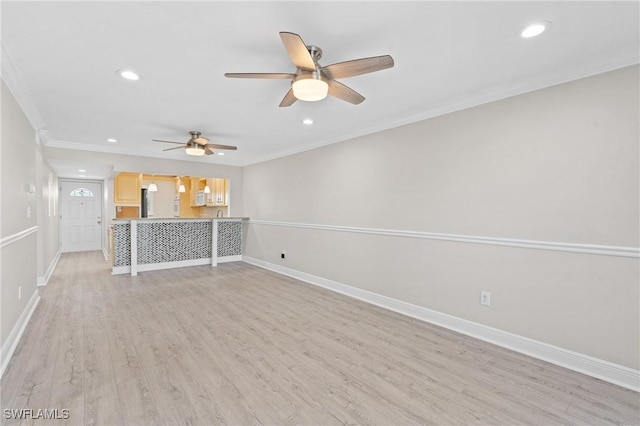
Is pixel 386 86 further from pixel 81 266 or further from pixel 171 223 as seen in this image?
pixel 81 266

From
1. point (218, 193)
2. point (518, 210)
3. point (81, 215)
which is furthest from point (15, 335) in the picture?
point (81, 215)

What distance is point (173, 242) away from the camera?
6.13 m

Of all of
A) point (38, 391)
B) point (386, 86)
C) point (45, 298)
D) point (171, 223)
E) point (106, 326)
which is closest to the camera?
point (38, 391)

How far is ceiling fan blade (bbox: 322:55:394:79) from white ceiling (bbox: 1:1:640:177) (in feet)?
0.70

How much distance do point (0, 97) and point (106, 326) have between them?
90.8 inches

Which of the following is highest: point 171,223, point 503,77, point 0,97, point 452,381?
point 503,77

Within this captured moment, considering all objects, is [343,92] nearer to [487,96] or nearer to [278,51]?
[278,51]

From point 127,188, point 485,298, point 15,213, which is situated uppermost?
point 127,188

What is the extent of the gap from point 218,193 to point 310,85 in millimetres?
6539

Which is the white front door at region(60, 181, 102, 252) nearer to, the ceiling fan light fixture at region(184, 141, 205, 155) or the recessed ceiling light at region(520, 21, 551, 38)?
the ceiling fan light fixture at region(184, 141, 205, 155)

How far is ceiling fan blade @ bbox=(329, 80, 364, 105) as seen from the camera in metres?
2.28

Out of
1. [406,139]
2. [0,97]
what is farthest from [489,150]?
[0,97]

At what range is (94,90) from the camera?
9.64 feet

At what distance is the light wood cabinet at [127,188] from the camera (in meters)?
7.57
